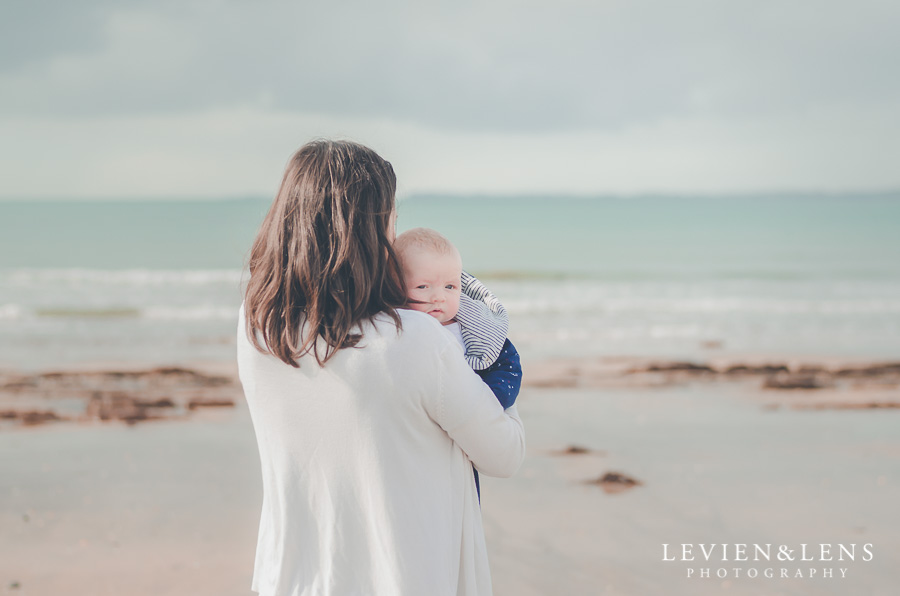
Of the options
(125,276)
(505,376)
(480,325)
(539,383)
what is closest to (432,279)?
(480,325)

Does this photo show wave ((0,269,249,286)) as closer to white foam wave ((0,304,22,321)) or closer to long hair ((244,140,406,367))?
white foam wave ((0,304,22,321))

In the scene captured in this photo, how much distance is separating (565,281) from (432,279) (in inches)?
699

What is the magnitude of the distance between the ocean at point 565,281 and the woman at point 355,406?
61 cm

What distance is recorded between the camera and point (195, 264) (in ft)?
66.7

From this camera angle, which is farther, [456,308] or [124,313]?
[124,313]

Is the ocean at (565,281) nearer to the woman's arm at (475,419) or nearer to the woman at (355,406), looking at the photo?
the woman at (355,406)

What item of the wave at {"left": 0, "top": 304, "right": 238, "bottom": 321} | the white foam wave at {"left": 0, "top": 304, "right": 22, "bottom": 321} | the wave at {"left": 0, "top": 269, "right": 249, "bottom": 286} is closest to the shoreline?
the wave at {"left": 0, "top": 304, "right": 238, "bottom": 321}

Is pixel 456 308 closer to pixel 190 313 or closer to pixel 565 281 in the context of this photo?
pixel 190 313

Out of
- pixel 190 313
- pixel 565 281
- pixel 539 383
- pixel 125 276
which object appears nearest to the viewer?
pixel 539 383

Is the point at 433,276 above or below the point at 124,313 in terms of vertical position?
above

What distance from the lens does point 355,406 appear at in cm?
138

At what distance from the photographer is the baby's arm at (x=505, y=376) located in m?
1.53

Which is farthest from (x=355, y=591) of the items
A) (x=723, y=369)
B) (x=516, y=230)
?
(x=516, y=230)

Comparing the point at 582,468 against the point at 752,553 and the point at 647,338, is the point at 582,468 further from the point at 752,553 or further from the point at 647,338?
the point at 647,338
